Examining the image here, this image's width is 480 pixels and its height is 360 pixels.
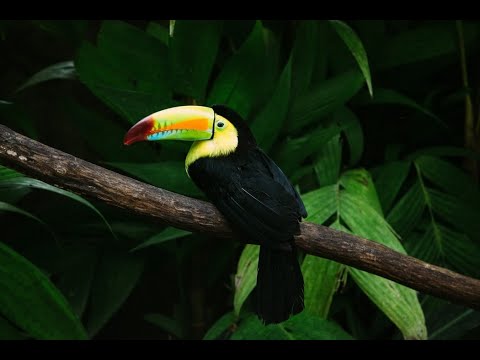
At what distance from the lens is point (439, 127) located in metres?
1.99

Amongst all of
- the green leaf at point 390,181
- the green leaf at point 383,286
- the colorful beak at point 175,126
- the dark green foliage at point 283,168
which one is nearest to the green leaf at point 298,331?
the dark green foliage at point 283,168

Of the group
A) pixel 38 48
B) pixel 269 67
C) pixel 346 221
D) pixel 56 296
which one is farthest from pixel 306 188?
pixel 38 48

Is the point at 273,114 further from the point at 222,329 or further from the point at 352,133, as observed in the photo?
the point at 222,329

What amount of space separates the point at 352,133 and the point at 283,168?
265mm

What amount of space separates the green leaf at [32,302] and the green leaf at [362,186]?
0.81 meters

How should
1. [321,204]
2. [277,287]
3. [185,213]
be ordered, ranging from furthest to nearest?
[321,204] → [277,287] → [185,213]

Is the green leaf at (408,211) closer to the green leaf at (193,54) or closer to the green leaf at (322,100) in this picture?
the green leaf at (322,100)

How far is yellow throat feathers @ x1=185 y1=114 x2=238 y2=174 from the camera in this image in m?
1.27

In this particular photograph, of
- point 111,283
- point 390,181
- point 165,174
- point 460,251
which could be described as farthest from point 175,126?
point 460,251

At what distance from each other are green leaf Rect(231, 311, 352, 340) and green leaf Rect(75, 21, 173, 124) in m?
0.64

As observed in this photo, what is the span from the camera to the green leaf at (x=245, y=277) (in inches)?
59.9

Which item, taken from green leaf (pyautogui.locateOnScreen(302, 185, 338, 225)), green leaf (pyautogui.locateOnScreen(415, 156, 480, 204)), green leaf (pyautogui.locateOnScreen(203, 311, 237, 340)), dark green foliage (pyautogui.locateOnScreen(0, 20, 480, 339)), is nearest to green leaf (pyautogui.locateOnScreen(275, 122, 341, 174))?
dark green foliage (pyautogui.locateOnScreen(0, 20, 480, 339))

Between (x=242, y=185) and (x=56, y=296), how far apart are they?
531 mm

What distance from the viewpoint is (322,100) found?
1725 mm
